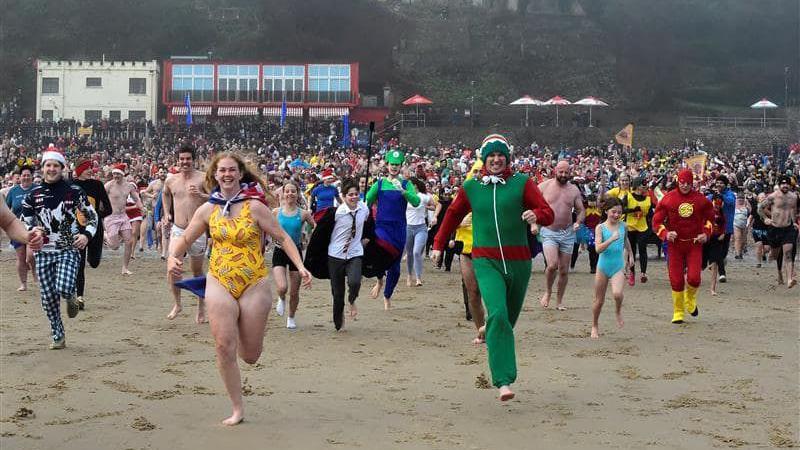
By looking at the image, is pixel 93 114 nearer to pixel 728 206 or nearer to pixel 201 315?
pixel 728 206

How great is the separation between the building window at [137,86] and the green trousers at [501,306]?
65.0m

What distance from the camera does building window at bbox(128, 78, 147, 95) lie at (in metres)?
71.1

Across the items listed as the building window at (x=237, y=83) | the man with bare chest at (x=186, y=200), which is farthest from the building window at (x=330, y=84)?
the man with bare chest at (x=186, y=200)

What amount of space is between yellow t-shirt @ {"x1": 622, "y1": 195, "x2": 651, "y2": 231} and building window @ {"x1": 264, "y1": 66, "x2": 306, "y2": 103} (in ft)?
173

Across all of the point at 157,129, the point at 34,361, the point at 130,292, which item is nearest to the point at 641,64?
the point at 157,129

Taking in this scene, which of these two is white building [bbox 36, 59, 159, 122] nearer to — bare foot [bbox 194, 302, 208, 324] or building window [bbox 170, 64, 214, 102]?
building window [bbox 170, 64, 214, 102]

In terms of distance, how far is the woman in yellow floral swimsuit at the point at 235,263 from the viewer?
24.6 feet

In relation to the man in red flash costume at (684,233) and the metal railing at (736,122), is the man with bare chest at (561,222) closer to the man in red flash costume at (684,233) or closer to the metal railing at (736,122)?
the man in red flash costume at (684,233)

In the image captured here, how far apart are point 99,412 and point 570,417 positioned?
3.18m

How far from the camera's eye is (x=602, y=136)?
67.1m

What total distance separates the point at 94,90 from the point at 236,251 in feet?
216

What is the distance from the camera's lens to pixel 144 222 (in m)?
23.6

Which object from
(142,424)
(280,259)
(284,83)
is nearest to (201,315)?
(280,259)

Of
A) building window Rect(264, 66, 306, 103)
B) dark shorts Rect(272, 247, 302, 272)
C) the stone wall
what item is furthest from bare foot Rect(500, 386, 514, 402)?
building window Rect(264, 66, 306, 103)
